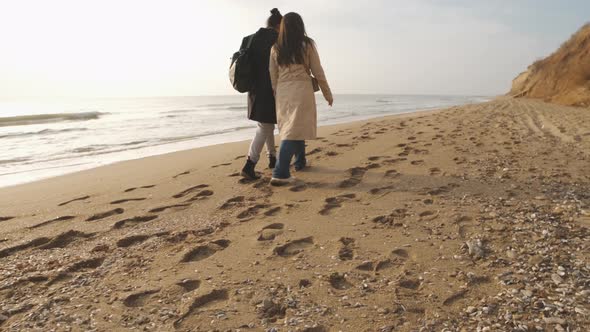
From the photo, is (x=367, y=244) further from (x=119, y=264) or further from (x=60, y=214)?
(x=60, y=214)


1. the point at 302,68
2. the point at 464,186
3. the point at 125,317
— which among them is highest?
the point at 302,68

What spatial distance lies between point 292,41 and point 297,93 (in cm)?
50

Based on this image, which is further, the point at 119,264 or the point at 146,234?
the point at 146,234

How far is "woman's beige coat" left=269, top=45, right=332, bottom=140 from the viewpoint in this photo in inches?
150

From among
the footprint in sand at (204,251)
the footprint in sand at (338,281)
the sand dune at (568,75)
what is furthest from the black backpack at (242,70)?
the sand dune at (568,75)

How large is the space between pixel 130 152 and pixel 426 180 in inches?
251

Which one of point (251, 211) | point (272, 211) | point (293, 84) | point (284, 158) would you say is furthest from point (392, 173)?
point (251, 211)

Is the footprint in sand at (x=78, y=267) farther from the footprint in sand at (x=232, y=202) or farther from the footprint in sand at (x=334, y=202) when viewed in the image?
the footprint in sand at (x=334, y=202)

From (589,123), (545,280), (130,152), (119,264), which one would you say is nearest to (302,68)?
(119,264)

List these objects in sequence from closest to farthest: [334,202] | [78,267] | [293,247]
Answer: [78,267] → [293,247] → [334,202]

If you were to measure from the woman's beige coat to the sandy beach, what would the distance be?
1.93 ft

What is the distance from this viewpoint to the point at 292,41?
144 inches

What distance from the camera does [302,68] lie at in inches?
150

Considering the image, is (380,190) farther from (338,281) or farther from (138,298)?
(138,298)
